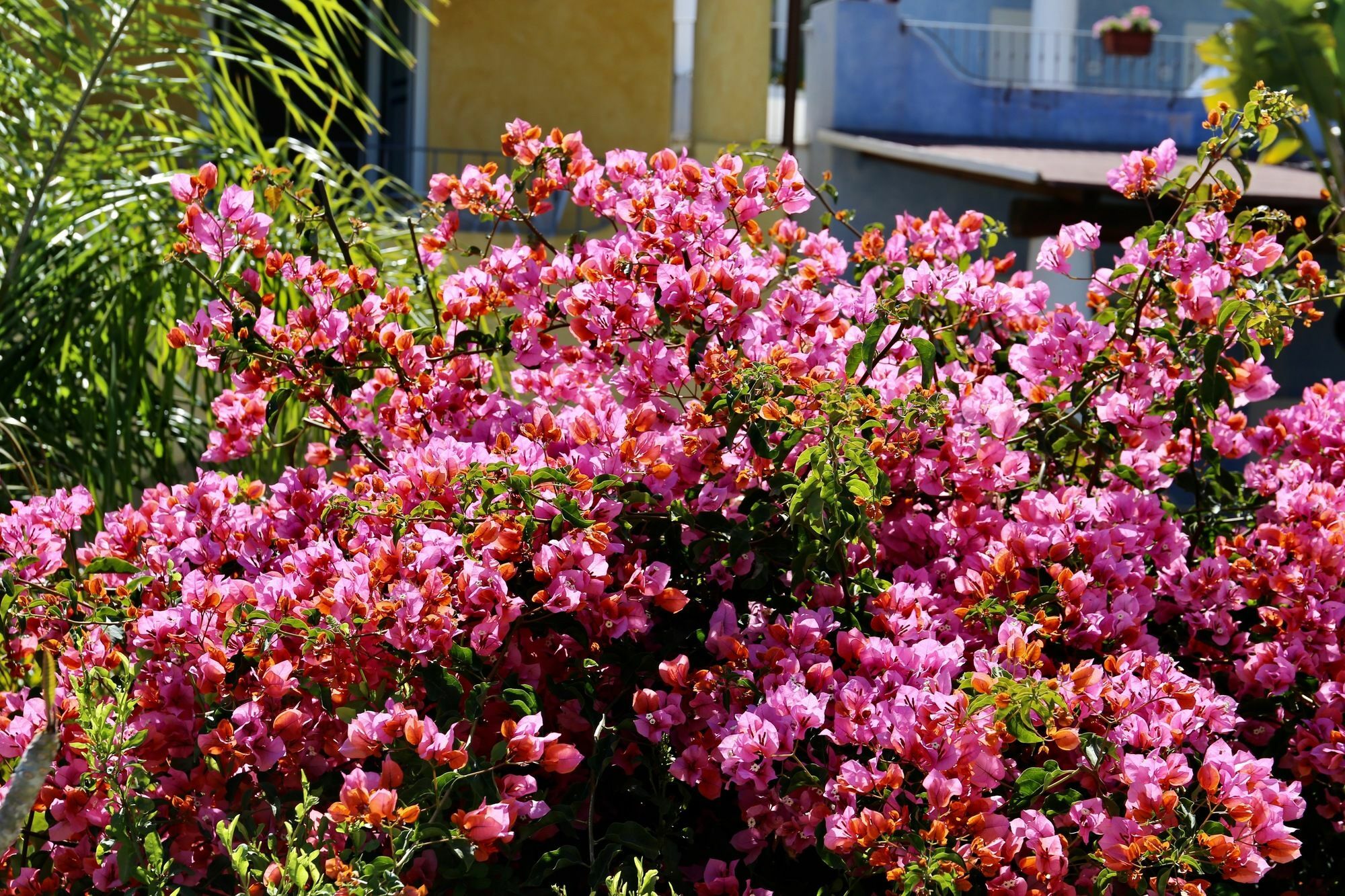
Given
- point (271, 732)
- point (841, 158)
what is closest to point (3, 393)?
point (271, 732)

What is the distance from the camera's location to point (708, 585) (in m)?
2.32

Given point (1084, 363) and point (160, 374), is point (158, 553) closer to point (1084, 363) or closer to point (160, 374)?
point (1084, 363)

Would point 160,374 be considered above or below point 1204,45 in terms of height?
below

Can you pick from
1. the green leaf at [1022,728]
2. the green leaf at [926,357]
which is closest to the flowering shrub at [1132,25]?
the green leaf at [926,357]

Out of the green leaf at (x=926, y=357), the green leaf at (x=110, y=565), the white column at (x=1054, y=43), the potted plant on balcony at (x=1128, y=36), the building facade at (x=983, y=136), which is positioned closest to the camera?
the green leaf at (x=110, y=565)

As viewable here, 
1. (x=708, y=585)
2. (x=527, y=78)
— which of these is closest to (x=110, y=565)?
(x=708, y=585)

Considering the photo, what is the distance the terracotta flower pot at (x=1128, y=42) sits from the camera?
17.7m

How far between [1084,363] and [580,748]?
113 centimetres

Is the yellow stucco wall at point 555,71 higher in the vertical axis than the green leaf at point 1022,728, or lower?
higher

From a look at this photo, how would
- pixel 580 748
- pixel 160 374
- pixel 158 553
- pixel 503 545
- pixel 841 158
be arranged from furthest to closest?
pixel 841 158 → pixel 160 374 → pixel 158 553 → pixel 580 748 → pixel 503 545

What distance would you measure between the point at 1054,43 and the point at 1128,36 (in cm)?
97

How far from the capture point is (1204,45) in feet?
43.2

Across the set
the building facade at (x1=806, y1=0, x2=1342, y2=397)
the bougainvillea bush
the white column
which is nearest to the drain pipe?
the building facade at (x1=806, y1=0, x2=1342, y2=397)

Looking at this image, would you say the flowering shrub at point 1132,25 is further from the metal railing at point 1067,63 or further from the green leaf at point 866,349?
the green leaf at point 866,349
